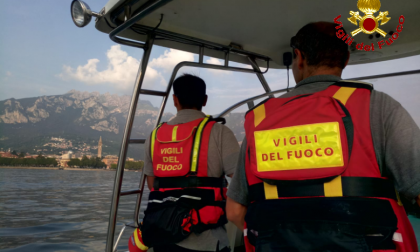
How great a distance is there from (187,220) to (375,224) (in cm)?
114

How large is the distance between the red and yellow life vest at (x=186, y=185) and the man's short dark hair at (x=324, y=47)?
3.14ft

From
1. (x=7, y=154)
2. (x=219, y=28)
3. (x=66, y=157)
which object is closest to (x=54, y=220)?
(x=219, y=28)

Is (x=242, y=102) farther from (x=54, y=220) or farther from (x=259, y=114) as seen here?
(x=54, y=220)

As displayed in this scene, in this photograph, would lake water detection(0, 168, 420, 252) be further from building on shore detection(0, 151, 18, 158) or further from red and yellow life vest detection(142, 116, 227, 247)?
building on shore detection(0, 151, 18, 158)

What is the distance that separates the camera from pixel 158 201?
1973mm

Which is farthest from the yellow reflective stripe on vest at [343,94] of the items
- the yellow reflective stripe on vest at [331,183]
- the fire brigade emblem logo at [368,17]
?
the fire brigade emblem logo at [368,17]

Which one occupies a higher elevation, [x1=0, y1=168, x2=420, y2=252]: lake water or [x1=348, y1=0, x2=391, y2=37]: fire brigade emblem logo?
[x1=348, y1=0, x2=391, y2=37]: fire brigade emblem logo

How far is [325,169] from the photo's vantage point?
962 mm

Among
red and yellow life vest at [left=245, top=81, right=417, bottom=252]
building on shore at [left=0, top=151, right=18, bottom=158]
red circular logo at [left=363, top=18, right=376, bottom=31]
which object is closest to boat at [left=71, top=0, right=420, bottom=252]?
red circular logo at [left=363, top=18, right=376, bottom=31]

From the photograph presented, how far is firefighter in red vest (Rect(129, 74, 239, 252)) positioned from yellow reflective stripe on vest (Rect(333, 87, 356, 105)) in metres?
0.90

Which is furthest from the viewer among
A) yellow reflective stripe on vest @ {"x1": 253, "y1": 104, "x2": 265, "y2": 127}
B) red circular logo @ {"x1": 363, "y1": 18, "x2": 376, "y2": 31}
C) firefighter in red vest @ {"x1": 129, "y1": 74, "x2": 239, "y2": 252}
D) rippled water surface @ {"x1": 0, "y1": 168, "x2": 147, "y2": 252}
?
rippled water surface @ {"x1": 0, "y1": 168, "x2": 147, "y2": 252}

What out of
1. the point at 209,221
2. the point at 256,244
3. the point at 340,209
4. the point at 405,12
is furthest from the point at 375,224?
the point at 405,12

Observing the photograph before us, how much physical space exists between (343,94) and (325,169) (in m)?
0.26

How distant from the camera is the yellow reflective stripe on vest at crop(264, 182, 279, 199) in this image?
3.45 feet
